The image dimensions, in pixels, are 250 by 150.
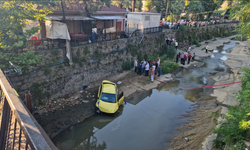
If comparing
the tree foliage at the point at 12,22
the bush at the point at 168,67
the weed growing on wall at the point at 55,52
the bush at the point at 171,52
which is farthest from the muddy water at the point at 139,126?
the bush at the point at 171,52

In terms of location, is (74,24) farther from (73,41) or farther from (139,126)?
(139,126)

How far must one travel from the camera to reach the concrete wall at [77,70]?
12.2 m

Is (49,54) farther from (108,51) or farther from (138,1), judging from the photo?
(138,1)

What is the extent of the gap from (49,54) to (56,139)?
20.9 ft

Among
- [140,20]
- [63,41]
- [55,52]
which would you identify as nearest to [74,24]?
[63,41]

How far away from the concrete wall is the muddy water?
13.0 feet

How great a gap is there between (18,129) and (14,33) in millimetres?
10406

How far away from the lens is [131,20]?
24.2 m

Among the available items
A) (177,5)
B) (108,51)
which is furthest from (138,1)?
(108,51)

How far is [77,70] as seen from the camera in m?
14.7

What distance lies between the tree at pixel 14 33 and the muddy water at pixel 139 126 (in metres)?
5.32

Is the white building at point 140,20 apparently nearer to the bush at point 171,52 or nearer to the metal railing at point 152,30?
the metal railing at point 152,30

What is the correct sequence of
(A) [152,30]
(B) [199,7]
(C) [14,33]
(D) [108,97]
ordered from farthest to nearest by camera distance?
(B) [199,7] < (A) [152,30] < (D) [108,97] < (C) [14,33]

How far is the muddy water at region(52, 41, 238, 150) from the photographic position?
948 cm
